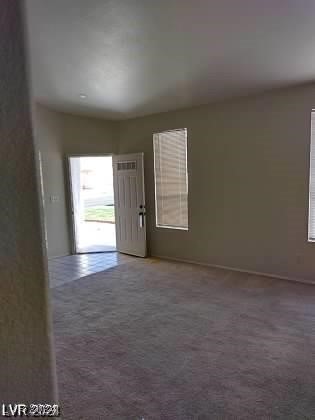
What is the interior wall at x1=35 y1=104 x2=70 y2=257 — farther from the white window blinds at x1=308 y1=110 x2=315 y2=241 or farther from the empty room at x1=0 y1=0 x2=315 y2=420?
the white window blinds at x1=308 y1=110 x2=315 y2=241

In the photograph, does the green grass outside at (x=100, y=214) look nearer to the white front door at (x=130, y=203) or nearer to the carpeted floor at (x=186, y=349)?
the white front door at (x=130, y=203)

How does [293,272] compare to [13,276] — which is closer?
[13,276]

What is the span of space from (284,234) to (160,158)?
270 centimetres

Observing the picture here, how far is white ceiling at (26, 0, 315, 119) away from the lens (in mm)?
2312

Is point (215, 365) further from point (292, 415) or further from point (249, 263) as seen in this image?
point (249, 263)

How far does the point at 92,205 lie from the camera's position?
12648 mm

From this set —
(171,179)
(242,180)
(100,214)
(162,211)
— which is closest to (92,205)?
(100,214)

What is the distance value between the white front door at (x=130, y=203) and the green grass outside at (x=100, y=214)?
13.3 ft

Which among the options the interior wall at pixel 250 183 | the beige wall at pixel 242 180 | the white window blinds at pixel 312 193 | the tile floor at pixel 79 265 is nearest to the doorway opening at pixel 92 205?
the tile floor at pixel 79 265

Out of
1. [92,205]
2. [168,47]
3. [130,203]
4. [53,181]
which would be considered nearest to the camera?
[168,47]

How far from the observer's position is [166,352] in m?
2.71

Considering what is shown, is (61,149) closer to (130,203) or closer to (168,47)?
(130,203)

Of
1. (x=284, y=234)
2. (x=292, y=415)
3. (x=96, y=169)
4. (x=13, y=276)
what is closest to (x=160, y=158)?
(x=284, y=234)

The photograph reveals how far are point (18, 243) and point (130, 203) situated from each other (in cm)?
554
